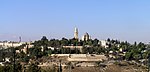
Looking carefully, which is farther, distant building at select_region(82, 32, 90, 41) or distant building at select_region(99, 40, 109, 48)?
distant building at select_region(82, 32, 90, 41)

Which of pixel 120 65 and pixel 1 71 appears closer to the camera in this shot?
pixel 1 71

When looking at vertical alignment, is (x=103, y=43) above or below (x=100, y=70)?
above

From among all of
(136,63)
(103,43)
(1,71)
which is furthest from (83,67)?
(103,43)

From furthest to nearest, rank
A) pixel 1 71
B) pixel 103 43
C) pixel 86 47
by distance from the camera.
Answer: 1. pixel 103 43
2. pixel 86 47
3. pixel 1 71

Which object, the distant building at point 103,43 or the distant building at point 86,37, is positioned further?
the distant building at point 86,37

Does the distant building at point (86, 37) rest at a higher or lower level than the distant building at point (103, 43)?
higher

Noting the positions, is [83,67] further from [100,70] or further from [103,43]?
[103,43]

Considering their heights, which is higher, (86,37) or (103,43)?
(86,37)

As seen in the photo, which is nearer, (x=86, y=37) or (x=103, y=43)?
(x=103, y=43)

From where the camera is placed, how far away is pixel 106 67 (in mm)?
71125

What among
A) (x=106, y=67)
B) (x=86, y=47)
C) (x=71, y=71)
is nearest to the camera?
(x=71, y=71)

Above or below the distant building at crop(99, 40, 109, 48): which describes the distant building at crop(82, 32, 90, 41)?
above

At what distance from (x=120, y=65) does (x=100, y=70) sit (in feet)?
17.7

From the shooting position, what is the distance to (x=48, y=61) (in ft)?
248
